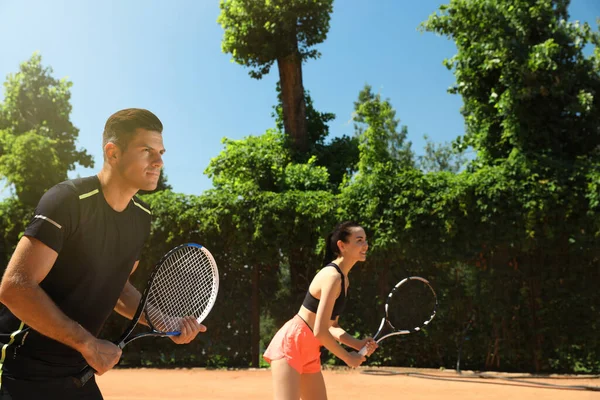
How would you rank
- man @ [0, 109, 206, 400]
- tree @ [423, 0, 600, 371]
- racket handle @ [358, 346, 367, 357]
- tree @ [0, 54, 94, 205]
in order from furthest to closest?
tree @ [0, 54, 94, 205] < tree @ [423, 0, 600, 371] < racket handle @ [358, 346, 367, 357] < man @ [0, 109, 206, 400]

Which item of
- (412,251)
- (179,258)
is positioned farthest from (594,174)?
(179,258)

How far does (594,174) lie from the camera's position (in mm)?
11477

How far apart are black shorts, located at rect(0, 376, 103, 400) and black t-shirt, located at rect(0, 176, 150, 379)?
3 centimetres

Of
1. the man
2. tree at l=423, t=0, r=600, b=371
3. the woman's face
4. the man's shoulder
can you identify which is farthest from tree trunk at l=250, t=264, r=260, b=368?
the man

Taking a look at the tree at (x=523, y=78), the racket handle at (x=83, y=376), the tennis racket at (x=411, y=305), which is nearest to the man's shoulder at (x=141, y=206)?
the racket handle at (x=83, y=376)

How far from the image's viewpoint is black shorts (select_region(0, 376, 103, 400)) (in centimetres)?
235

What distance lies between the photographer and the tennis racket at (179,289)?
9.96 ft

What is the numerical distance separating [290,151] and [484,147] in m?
5.71

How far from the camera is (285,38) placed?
18.5 m

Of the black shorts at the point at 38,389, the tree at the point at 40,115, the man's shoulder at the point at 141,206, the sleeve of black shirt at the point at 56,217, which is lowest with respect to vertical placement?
the black shorts at the point at 38,389

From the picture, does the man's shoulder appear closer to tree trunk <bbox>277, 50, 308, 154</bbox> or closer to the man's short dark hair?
the man's short dark hair

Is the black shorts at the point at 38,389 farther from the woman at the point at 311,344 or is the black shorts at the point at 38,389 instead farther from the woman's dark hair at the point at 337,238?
the woman's dark hair at the point at 337,238

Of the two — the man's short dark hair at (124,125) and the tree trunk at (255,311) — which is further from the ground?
the man's short dark hair at (124,125)

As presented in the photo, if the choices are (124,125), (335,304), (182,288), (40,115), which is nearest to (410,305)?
(335,304)
